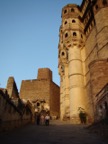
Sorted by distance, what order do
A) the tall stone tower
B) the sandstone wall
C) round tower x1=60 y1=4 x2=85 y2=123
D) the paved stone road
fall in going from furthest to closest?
the sandstone wall → round tower x1=60 y1=4 x2=85 y2=123 → the tall stone tower → the paved stone road

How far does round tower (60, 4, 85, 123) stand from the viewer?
64.9 ft

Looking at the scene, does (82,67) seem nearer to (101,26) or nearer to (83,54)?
(83,54)

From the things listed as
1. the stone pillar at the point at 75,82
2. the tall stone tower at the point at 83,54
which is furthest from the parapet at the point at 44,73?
the stone pillar at the point at 75,82

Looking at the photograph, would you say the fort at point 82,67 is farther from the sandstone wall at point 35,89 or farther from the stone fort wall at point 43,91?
the sandstone wall at point 35,89

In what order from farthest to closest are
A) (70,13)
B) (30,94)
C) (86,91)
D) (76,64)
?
(30,94)
(70,13)
(76,64)
(86,91)

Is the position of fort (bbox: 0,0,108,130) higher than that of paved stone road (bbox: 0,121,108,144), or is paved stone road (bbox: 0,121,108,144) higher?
fort (bbox: 0,0,108,130)

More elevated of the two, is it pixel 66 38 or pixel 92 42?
pixel 66 38

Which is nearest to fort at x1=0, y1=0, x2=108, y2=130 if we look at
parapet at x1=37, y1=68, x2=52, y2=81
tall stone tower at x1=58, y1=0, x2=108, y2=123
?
tall stone tower at x1=58, y1=0, x2=108, y2=123

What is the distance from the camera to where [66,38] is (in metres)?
24.1

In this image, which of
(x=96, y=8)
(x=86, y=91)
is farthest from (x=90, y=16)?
(x=86, y=91)

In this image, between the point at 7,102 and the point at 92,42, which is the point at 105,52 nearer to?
the point at 92,42

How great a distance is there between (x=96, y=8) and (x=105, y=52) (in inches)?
264

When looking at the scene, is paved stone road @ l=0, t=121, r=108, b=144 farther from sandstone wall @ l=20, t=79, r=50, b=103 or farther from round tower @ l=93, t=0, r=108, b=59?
sandstone wall @ l=20, t=79, r=50, b=103

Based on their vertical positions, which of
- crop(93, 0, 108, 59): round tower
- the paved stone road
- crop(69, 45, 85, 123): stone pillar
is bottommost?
the paved stone road
